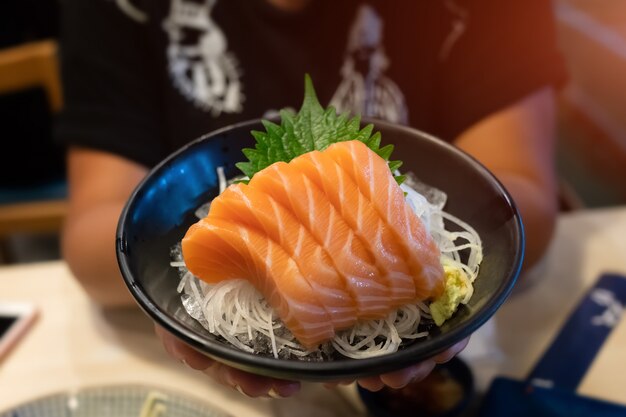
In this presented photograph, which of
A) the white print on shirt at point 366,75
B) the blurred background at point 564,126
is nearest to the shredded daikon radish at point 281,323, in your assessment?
the white print on shirt at point 366,75

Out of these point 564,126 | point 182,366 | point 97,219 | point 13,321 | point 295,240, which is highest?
point 295,240

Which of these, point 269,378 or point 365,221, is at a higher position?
point 365,221

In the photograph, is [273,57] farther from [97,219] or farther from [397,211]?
[397,211]

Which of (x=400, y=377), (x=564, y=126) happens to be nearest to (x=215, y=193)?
(x=400, y=377)

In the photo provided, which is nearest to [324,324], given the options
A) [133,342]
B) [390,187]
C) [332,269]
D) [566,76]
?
[332,269]

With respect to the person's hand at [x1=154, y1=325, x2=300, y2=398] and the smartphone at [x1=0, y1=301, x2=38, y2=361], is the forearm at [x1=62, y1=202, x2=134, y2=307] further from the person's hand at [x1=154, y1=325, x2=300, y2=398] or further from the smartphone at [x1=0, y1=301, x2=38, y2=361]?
the person's hand at [x1=154, y1=325, x2=300, y2=398]

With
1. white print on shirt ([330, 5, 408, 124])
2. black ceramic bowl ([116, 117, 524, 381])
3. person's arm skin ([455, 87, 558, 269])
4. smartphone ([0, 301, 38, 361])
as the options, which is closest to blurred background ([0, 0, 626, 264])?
person's arm skin ([455, 87, 558, 269])
